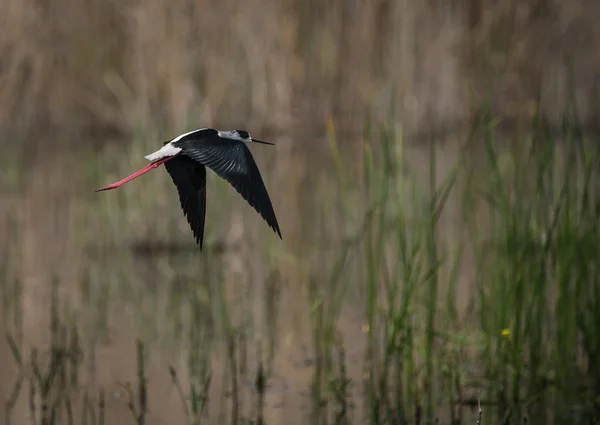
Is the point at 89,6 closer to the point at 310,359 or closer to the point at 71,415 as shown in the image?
the point at 310,359

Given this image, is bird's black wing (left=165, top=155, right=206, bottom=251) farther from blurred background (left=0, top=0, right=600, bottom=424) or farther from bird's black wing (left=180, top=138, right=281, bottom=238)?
blurred background (left=0, top=0, right=600, bottom=424)

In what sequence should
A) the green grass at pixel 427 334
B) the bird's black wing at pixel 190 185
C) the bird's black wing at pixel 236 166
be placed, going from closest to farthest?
the bird's black wing at pixel 236 166
the bird's black wing at pixel 190 185
the green grass at pixel 427 334

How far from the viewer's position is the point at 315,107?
691 cm

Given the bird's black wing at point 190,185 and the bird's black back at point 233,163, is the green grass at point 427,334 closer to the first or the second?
the bird's black wing at point 190,185

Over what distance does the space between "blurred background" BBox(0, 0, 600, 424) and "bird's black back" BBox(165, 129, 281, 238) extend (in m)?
0.81

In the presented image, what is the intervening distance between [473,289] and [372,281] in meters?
1.14

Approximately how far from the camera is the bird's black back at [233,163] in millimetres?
1520

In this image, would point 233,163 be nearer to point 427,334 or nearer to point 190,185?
point 190,185

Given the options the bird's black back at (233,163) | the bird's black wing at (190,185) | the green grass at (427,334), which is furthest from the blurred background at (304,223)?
the bird's black back at (233,163)

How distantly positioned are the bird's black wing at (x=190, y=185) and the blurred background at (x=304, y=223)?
0.68m

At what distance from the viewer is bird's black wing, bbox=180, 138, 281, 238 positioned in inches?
59.7

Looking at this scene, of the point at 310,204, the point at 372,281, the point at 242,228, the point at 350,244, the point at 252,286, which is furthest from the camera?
the point at 310,204

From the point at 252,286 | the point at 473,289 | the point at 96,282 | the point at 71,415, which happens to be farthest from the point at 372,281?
the point at 96,282

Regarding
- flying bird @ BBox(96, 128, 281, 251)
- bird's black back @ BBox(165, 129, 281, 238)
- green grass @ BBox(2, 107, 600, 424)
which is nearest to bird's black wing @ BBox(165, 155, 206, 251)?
flying bird @ BBox(96, 128, 281, 251)
